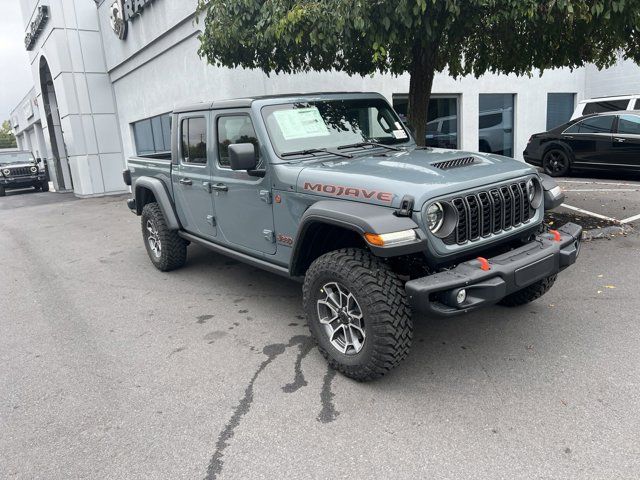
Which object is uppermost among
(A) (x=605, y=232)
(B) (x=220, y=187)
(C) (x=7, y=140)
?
(C) (x=7, y=140)

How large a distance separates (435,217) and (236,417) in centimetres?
175

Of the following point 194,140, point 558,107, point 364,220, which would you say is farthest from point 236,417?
point 558,107

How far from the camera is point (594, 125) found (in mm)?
10508

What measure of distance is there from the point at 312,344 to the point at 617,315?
8.41 ft

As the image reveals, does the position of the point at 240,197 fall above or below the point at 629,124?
below

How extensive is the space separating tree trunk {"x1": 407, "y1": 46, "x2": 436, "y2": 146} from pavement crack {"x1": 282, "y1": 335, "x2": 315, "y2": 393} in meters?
3.59

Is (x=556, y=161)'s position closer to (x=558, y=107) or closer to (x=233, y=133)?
(x=558, y=107)

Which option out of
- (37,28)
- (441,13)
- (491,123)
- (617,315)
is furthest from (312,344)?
(37,28)

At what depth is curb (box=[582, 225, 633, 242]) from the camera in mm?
6458

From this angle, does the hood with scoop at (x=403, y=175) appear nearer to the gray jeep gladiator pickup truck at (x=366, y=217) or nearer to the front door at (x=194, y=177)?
the gray jeep gladiator pickup truck at (x=366, y=217)

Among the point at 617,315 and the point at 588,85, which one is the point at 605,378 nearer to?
the point at 617,315

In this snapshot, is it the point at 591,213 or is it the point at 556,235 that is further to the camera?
the point at 591,213

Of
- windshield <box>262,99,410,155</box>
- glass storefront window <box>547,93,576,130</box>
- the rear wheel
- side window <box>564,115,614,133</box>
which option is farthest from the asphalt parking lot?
glass storefront window <box>547,93,576,130</box>

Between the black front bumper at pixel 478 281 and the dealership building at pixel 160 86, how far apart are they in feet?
26.2
